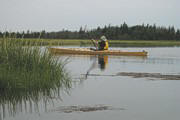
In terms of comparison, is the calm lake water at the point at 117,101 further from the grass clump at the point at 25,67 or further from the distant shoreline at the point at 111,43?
the distant shoreline at the point at 111,43

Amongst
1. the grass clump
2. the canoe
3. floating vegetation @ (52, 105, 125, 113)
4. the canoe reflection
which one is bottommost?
the canoe reflection

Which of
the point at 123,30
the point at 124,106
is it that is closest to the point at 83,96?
the point at 124,106

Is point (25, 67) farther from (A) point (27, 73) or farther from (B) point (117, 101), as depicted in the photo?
(B) point (117, 101)

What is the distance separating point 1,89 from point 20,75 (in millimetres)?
702

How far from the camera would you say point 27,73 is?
34.3ft

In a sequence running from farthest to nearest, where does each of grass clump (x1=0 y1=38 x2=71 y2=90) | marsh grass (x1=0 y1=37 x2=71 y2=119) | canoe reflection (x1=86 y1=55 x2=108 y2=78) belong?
canoe reflection (x1=86 y1=55 x2=108 y2=78)
grass clump (x1=0 y1=38 x2=71 y2=90)
marsh grass (x1=0 y1=37 x2=71 y2=119)

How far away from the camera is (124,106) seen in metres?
8.91

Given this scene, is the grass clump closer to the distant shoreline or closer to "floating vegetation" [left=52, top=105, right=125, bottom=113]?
the distant shoreline

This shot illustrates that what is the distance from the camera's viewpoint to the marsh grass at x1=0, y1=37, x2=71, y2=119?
9.72 meters

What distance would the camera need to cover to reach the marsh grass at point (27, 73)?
31.9ft

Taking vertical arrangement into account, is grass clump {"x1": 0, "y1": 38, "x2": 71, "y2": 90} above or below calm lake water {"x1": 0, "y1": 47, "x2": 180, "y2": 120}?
above

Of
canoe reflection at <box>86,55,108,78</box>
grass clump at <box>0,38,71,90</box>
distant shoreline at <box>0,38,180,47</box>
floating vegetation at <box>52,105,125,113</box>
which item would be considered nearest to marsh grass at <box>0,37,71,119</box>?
grass clump at <box>0,38,71,90</box>

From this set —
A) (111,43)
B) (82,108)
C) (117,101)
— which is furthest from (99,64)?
(111,43)

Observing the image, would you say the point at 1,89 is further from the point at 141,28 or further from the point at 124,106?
the point at 141,28
